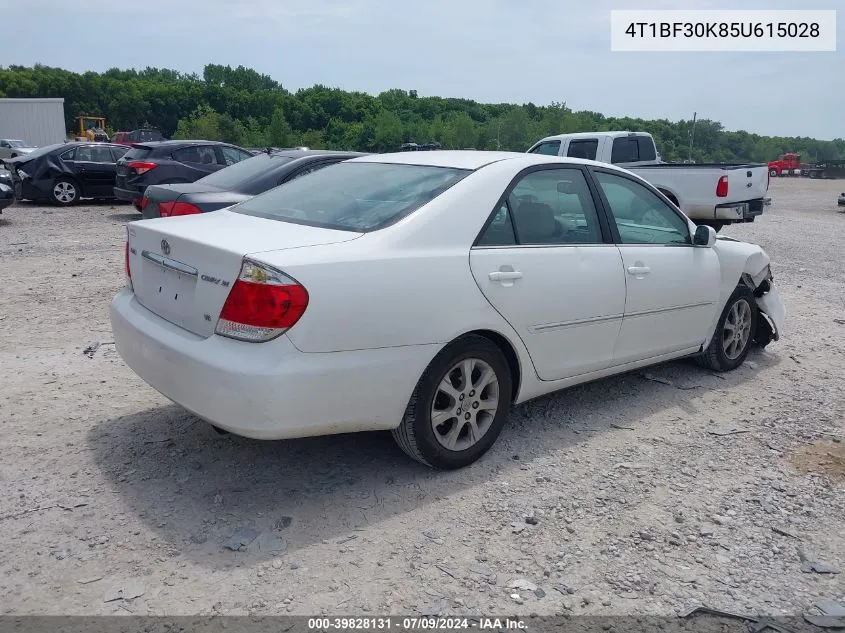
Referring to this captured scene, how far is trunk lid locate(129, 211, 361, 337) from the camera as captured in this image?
3.36 m

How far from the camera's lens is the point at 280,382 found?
3.15 metres

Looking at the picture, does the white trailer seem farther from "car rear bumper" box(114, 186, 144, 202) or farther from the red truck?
the red truck

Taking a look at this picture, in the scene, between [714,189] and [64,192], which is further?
[64,192]

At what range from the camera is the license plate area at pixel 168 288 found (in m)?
3.55

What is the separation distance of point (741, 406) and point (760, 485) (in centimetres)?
125

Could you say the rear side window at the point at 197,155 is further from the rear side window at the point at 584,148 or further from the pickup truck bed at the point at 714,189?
the pickup truck bed at the point at 714,189

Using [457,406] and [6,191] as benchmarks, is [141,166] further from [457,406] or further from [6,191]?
[457,406]

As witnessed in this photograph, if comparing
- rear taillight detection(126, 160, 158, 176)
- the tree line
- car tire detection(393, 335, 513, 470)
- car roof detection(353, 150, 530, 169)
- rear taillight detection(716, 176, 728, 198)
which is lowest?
car tire detection(393, 335, 513, 470)

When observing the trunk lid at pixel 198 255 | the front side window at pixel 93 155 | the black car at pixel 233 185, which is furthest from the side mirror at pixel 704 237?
the front side window at pixel 93 155

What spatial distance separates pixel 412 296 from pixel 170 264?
1.20 metres

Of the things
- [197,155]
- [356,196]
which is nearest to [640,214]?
[356,196]

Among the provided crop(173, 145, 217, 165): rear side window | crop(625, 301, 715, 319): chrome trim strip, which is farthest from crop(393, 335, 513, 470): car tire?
crop(173, 145, 217, 165): rear side window

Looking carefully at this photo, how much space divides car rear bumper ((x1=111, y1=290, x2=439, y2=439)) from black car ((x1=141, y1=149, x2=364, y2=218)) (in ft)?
13.6

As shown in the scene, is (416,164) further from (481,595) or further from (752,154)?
(752,154)
